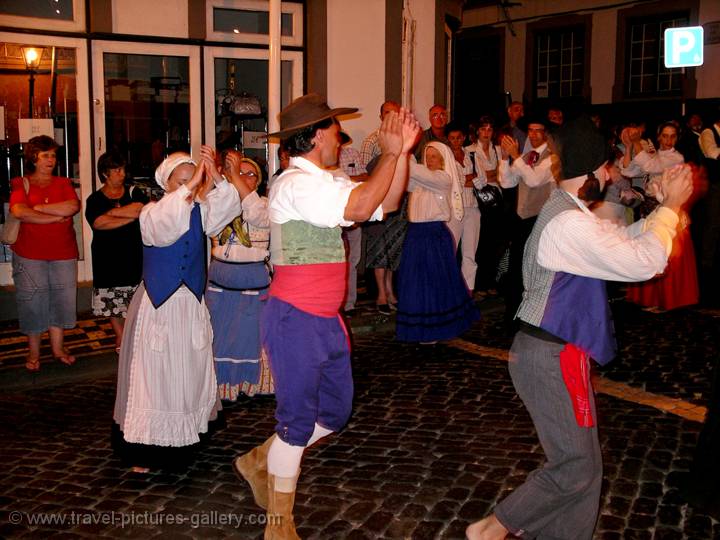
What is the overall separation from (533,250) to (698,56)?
1087 cm

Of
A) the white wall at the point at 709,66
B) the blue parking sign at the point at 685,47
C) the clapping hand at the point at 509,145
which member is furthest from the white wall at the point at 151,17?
the white wall at the point at 709,66

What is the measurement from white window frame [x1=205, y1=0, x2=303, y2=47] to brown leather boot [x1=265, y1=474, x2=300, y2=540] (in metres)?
7.65

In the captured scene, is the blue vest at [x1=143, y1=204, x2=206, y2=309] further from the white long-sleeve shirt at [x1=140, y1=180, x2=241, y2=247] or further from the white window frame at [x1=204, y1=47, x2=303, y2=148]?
the white window frame at [x1=204, y1=47, x2=303, y2=148]

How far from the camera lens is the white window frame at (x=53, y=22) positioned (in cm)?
905

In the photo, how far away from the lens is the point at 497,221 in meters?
10.8

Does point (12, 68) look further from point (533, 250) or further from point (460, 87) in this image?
point (460, 87)

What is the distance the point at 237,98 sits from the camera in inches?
416

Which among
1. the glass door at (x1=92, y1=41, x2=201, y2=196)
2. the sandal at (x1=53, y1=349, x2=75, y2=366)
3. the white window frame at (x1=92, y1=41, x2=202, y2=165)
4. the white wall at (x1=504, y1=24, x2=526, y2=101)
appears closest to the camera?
the sandal at (x1=53, y1=349, x2=75, y2=366)

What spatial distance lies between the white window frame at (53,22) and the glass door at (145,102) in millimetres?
294

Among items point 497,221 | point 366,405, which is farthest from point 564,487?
point 497,221

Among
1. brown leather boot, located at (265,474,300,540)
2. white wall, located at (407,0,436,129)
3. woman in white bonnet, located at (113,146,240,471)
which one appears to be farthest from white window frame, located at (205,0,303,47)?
brown leather boot, located at (265,474,300,540)

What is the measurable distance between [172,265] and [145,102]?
5.77 m

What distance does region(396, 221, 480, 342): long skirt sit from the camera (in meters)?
7.81

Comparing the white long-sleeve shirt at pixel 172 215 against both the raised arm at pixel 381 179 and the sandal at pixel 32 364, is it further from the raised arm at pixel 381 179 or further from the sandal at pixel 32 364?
the sandal at pixel 32 364
